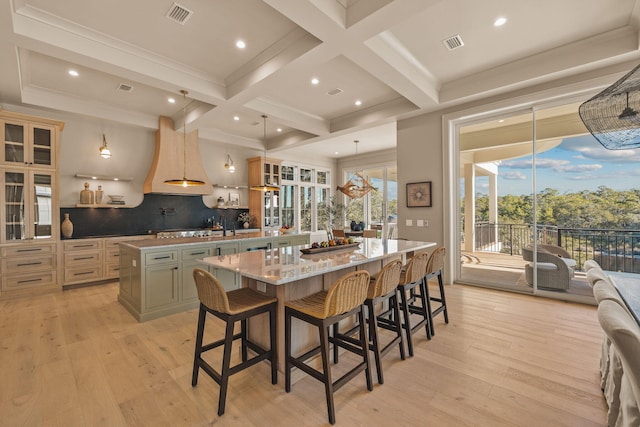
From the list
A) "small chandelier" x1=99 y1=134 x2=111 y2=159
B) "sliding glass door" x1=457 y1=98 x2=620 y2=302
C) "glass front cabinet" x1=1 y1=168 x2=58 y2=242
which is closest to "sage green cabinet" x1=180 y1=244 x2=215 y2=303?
"glass front cabinet" x1=1 y1=168 x2=58 y2=242

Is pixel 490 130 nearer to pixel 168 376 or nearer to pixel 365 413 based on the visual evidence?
pixel 365 413

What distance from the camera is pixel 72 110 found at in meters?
4.86

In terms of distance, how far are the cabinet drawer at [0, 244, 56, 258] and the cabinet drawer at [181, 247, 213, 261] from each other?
266 centimetres

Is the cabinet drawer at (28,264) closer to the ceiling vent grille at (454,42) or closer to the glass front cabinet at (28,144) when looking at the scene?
the glass front cabinet at (28,144)

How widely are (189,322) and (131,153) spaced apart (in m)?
4.21

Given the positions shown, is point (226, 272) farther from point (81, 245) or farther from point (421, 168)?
point (421, 168)

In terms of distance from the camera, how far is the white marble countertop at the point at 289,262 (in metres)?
1.98

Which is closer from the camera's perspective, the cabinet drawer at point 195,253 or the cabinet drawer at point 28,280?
the cabinet drawer at point 195,253

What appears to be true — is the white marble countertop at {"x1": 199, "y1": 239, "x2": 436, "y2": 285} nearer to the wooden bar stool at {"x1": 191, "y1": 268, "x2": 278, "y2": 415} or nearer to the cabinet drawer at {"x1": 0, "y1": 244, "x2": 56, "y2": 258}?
the wooden bar stool at {"x1": 191, "y1": 268, "x2": 278, "y2": 415}

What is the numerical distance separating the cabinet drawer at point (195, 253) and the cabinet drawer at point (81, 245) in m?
2.48

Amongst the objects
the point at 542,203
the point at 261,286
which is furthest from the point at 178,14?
the point at 542,203

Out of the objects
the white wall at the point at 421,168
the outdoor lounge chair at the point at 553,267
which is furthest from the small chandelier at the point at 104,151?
the outdoor lounge chair at the point at 553,267

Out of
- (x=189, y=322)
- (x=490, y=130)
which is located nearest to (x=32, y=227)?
(x=189, y=322)

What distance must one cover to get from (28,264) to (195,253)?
285cm
